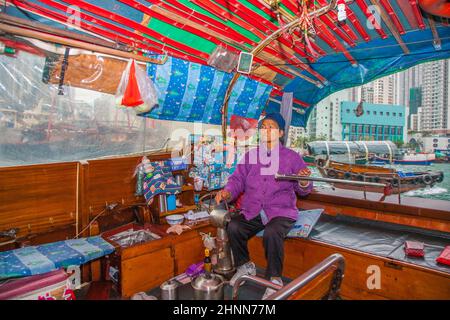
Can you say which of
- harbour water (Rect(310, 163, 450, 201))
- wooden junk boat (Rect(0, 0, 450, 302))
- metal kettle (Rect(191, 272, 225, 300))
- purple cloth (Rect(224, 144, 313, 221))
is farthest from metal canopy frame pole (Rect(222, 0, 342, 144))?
metal kettle (Rect(191, 272, 225, 300))

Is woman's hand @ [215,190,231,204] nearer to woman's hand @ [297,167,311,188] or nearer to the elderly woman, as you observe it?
the elderly woman

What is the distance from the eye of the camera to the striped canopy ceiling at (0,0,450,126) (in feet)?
8.79

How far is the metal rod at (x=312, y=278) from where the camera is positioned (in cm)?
113

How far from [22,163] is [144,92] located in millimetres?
1619

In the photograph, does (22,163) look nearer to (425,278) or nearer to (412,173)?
(425,278)

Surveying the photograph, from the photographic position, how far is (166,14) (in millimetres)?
2797

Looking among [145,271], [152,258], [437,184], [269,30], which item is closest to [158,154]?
[152,258]

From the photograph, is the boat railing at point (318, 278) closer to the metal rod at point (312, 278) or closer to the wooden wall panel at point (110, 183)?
the metal rod at point (312, 278)

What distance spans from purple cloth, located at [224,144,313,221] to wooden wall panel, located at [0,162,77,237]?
1.92 metres

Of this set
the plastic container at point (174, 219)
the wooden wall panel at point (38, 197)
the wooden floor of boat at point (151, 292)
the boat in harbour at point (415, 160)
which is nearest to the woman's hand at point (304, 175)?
the wooden floor of boat at point (151, 292)

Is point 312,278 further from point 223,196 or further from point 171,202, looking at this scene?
point 171,202

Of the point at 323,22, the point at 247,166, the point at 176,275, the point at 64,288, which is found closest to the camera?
the point at 64,288
